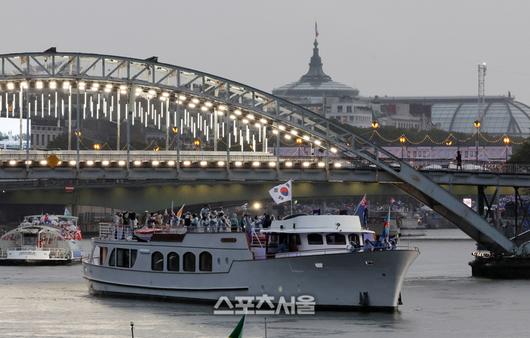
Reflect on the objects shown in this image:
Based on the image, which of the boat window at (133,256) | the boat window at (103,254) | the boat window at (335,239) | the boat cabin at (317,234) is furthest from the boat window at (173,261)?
the boat window at (335,239)

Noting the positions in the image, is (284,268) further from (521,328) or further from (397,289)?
(521,328)

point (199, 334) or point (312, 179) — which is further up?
point (312, 179)

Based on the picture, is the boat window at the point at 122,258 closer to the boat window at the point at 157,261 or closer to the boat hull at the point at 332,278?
the boat window at the point at 157,261

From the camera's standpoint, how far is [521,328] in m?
77.0

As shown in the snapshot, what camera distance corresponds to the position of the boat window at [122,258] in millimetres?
87688

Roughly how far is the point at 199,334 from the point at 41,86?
4314cm

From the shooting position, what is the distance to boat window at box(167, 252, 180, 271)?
278ft

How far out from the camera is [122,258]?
289ft

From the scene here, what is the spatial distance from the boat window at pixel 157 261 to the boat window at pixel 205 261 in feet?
9.26

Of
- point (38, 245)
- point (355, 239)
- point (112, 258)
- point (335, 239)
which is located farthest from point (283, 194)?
point (38, 245)

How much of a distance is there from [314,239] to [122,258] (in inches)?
424

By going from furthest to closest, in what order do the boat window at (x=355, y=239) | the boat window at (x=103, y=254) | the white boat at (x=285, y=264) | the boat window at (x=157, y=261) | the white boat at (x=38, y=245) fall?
the white boat at (x=38, y=245)
the boat window at (x=103, y=254)
the boat window at (x=157, y=261)
the boat window at (x=355, y=239)
the white boat at (x=285, y=264)

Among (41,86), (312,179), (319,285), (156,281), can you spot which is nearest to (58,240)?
(41,86)

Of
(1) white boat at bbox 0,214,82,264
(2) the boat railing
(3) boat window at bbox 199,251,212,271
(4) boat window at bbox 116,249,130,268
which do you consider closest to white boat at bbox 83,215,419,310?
(3) boat window at bbox 199,251,212,271
